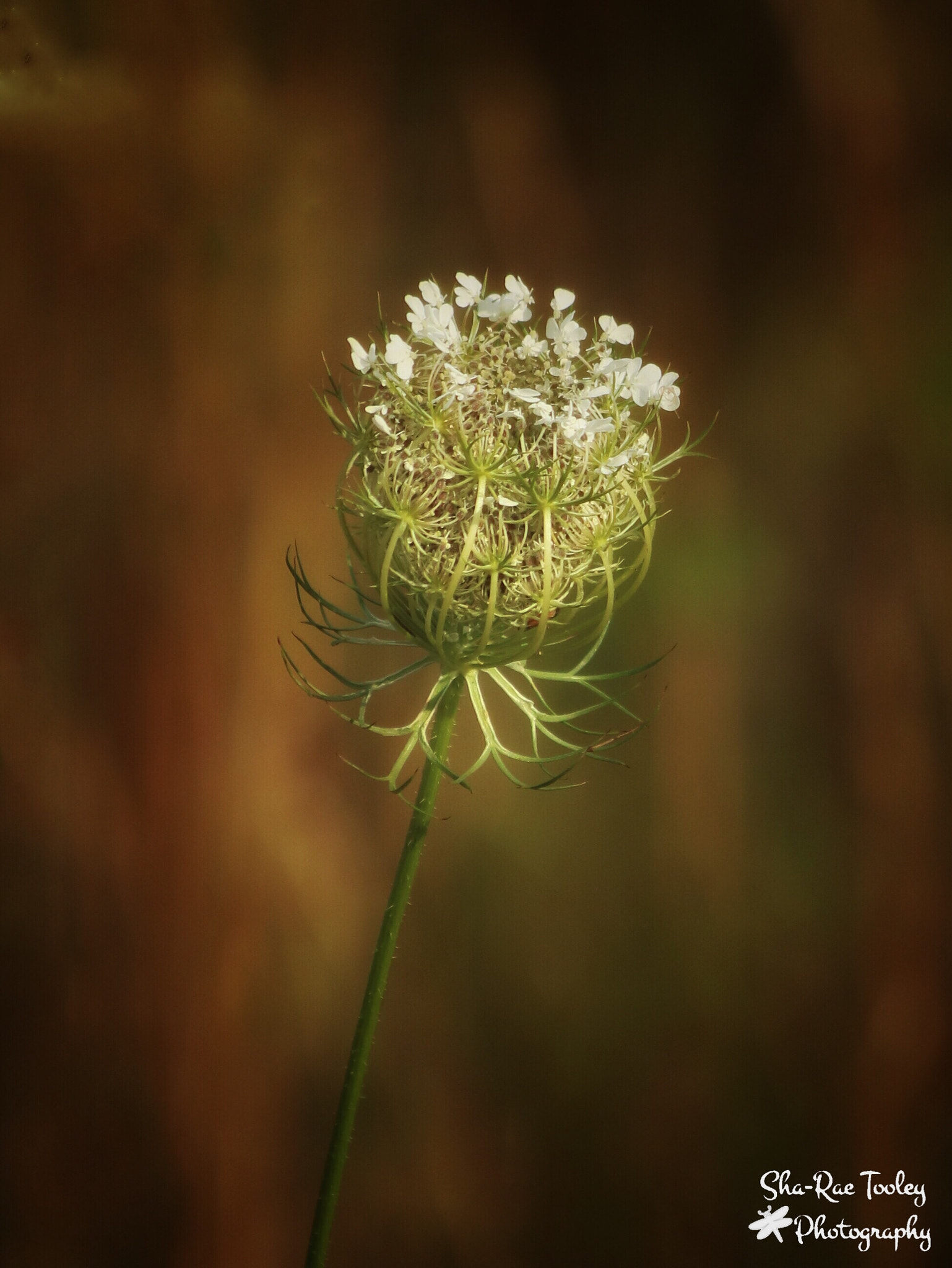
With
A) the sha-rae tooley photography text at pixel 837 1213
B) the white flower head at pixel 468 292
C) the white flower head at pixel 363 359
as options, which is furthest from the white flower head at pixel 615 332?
the sha-rae tooley photography text at pixel 837 1213

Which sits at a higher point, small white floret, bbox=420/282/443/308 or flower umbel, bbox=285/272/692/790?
small white floret, bbox=420/282/443/308

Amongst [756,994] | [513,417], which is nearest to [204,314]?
[513,417]

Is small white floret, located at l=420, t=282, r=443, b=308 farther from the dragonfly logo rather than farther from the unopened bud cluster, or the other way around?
the dragonfly logo

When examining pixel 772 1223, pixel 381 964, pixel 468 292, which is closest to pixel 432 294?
pixel 468 292

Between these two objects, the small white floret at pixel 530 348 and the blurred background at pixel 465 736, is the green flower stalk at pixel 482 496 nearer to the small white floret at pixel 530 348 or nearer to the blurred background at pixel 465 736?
the small white floret at pixel 530 348

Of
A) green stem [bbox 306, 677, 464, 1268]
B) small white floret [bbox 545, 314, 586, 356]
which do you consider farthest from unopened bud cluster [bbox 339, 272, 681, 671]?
green stem [bbox 306, 677, 464, 1268]
